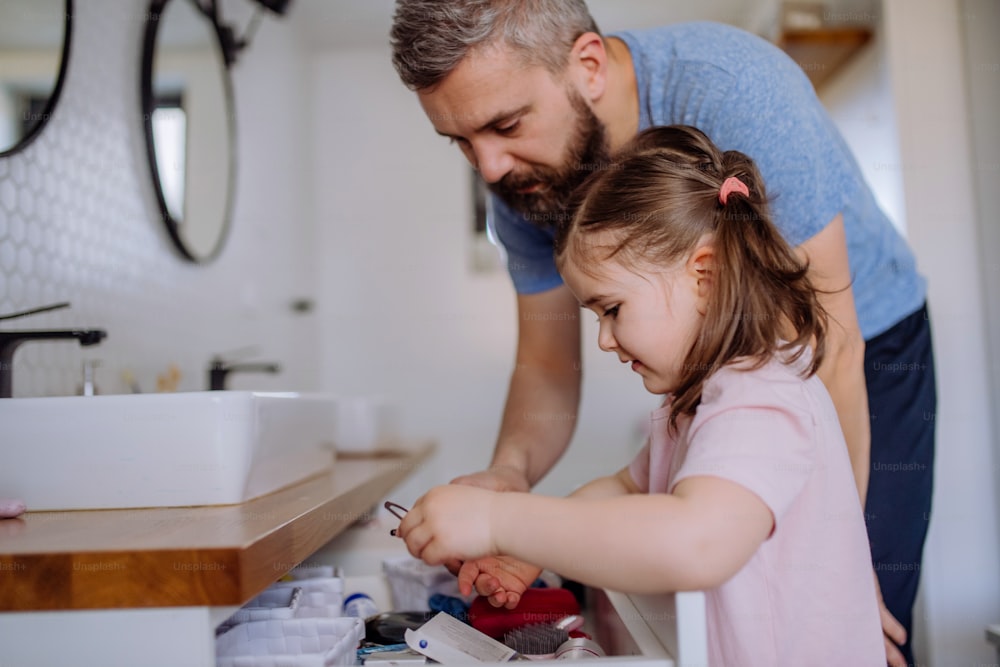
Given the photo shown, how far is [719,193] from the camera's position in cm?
90

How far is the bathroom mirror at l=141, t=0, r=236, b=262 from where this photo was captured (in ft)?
6.12

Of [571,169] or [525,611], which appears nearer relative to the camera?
[525,611]

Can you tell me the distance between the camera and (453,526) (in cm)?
76

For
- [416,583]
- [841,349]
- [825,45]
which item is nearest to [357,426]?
[416,583]

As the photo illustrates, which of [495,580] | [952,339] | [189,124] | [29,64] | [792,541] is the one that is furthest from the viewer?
[952,339]

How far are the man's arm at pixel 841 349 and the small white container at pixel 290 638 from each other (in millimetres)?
601

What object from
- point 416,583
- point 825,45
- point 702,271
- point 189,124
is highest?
point 825,45

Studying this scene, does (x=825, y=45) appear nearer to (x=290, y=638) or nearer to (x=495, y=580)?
(x=495, y=580)

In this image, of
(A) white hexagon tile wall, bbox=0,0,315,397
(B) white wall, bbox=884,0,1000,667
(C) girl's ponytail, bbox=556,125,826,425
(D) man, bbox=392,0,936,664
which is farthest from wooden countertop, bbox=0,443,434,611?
(B) white wall, bbox=884,0,1000,667

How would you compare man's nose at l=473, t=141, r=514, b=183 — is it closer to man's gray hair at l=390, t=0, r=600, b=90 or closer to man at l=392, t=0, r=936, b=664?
man at l=392, t=0, r=936, b=664

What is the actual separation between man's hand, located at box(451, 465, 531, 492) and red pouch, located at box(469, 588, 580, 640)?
13 centimetres

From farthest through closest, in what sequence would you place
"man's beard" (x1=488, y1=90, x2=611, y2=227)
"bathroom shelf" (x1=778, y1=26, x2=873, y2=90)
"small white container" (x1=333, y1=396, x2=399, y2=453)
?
"bathroom shelf" (x1=778, y1=26, x2=873, y2=90)
"small white container" (x1=333, y1=396, x2=399, y2=453)
"man's beard" (x1=488, y1=90, x2=611, y2=227)

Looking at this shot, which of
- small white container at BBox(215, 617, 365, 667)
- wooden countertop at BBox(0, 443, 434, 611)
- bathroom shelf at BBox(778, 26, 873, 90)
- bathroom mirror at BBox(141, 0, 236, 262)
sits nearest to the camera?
wooden countertop at BBox(0, 443, 434, 611)

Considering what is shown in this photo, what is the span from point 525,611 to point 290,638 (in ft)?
0.92
